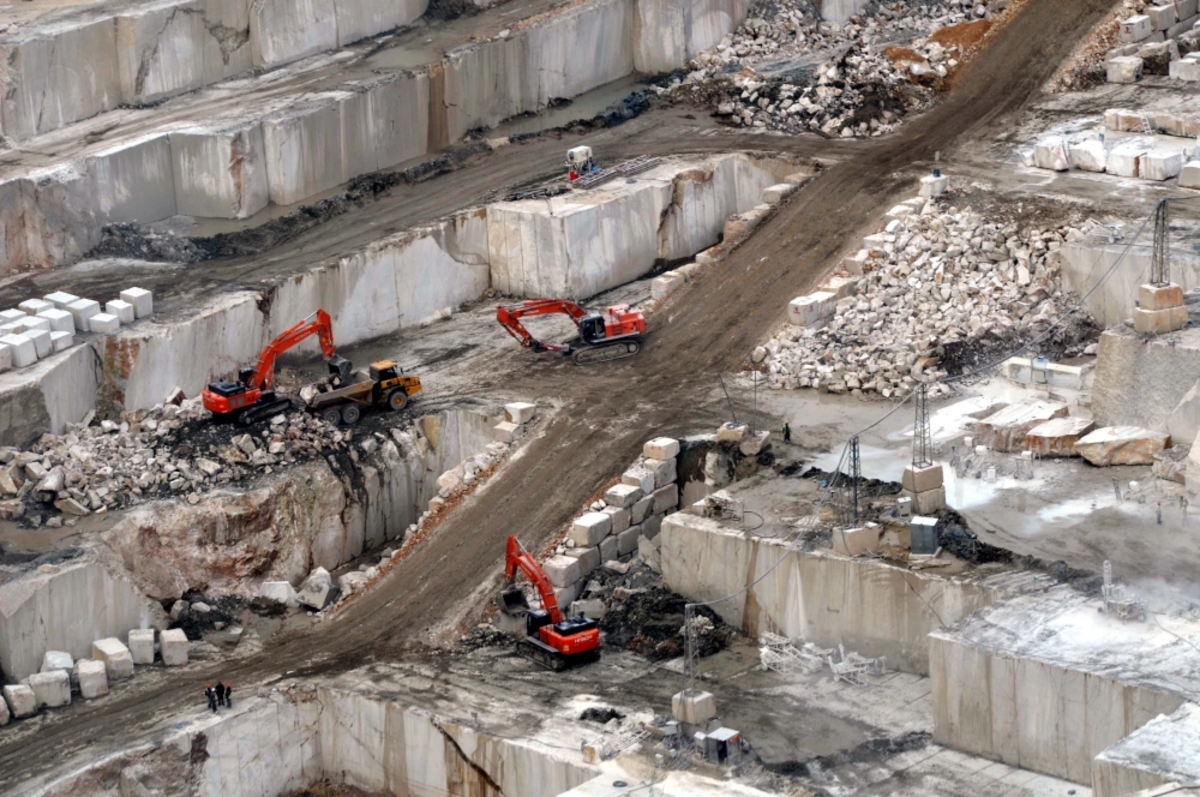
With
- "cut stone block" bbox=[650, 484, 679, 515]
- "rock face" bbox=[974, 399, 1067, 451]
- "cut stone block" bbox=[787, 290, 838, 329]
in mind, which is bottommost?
"cut stone block" bbox=[650, 484, 679, 515]

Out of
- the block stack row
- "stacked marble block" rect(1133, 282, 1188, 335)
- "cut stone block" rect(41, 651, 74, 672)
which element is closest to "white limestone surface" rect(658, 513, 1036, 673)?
"stacked marble block" rect(1133, 282, 1188, 335)

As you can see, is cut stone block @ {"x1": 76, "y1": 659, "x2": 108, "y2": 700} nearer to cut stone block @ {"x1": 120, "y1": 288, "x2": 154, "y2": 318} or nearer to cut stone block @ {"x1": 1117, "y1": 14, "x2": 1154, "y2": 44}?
cut stone block @ {"x1": 120, "y1": 288, "x2": 154, "y2": 318}

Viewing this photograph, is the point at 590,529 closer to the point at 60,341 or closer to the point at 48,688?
the point at 48,688

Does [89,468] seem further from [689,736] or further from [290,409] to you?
[689,736]

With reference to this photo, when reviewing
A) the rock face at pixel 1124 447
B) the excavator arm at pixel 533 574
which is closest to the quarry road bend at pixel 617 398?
the excavator arm at pixel 533 574

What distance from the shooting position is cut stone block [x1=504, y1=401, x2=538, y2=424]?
1560 inches

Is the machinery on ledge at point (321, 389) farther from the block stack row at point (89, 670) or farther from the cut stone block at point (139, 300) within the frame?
the block stack row at point (89, 670)

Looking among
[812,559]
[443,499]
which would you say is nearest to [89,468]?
[443,499]

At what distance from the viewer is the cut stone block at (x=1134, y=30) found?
50.2 m

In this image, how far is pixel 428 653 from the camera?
35.1m

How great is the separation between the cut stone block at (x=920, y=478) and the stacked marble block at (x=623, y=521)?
457 cm

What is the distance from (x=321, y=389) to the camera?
40.2m

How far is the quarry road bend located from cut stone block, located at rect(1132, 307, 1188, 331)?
7703 millimetres

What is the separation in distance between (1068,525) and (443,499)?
33.8 feet
